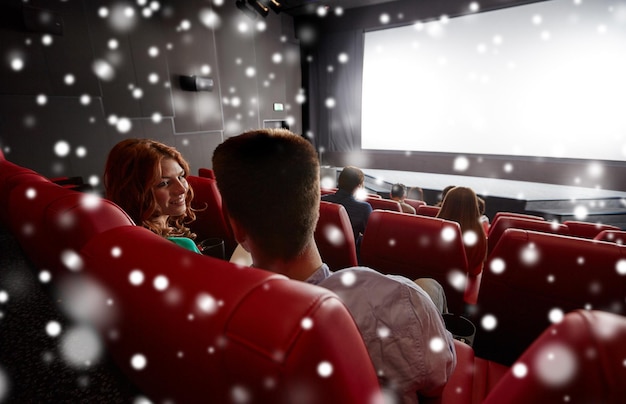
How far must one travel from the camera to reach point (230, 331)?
1.20 feet

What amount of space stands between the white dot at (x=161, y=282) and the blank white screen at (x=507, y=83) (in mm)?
7736

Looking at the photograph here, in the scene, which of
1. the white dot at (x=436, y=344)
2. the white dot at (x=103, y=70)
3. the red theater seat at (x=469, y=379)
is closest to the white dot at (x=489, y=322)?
the red theater seat at (x=469, y=379)

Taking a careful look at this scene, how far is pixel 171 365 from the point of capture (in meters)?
0.46

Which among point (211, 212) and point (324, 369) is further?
point (211, 212)

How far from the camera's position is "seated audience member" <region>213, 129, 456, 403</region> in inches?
28.0

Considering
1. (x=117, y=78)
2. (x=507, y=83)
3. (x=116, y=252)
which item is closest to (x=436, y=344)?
(x=116, y=252)

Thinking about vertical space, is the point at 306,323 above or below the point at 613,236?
above

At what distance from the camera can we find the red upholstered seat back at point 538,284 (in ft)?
3.66

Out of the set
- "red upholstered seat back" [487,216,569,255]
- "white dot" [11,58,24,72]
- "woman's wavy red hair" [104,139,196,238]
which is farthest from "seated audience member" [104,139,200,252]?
"white dot" [11,58,24,72]

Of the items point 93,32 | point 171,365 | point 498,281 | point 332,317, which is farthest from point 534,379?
point 93,32

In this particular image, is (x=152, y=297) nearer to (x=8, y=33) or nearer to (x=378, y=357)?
(x=378, y=357)

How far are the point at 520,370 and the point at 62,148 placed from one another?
4766 millimetres

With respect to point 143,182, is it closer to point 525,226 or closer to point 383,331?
point 383,331

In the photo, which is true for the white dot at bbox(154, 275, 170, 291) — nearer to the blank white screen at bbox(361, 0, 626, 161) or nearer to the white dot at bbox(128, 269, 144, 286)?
the white dot at bbox(128, 269, 144, 286)
